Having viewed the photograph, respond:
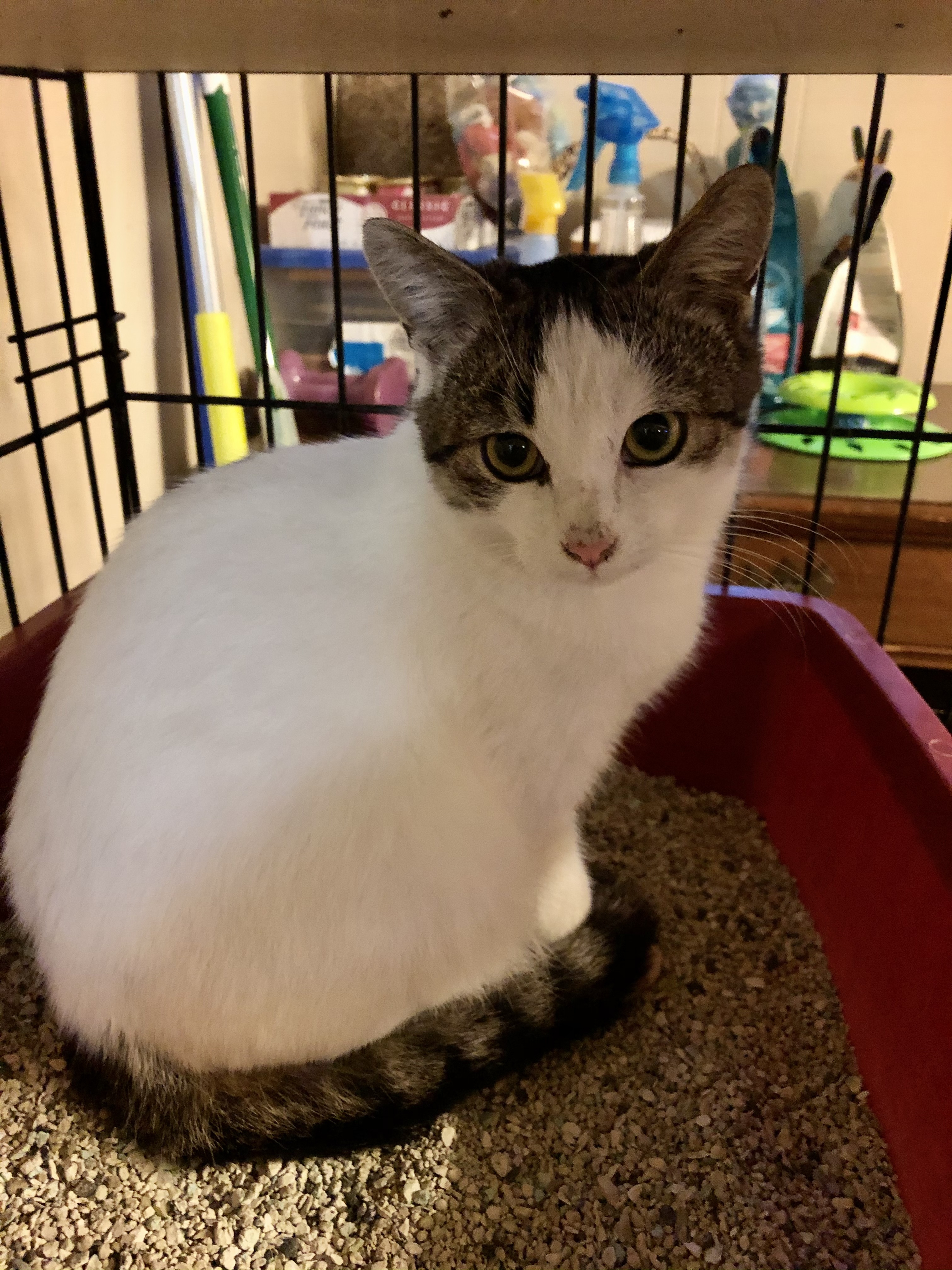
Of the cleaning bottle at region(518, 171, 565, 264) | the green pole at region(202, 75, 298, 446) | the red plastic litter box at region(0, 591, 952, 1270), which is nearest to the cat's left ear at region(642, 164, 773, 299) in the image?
the red plastic litter box at region(0, 591, 952, 1270)

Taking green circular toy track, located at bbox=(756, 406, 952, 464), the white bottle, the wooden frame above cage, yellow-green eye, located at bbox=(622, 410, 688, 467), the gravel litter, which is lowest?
the gravel litter

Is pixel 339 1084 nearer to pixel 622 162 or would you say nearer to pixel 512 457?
pixel 512 457

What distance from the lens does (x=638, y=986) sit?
1.14 m

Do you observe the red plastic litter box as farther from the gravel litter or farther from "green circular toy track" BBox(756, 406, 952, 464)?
"green circular toy track" BBox(756, 406, 952, 464)

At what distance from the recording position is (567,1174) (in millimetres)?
996

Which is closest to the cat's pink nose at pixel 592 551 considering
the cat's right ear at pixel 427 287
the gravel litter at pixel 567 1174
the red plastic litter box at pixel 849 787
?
the cat's right ear at pixel 427 287

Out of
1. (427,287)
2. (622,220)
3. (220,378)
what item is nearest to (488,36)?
(427,287)

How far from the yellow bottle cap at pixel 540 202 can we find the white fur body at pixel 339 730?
1498 millimetres

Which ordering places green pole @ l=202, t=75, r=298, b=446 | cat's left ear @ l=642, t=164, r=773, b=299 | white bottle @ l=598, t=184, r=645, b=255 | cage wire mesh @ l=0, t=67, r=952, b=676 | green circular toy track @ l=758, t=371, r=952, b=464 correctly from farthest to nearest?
white bottle @ l=598, t=184, r=645, b=255, green circular toy track @ l=758, t=371, r=952, b=464, green pole @ l=202, t=75, r=298, b=446, cage wire mesh @ l=0, t=67, r=952, b=676, cat's left ear @ l=642, t=164, r=773, b=299

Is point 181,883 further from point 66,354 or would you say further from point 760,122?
point 760,122

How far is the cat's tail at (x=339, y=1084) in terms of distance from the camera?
3.07 feet

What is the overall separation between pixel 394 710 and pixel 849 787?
2.04 ft

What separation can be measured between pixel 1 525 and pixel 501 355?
92cm

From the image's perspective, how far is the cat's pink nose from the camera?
0.85m
